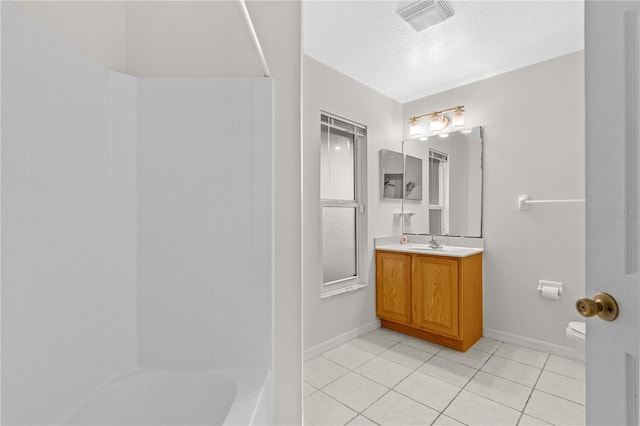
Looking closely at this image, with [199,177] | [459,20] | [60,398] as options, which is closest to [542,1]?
[459,20]

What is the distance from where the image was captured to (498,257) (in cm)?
273

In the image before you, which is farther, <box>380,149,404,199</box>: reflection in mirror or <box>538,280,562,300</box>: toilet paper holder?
<box>380,149,404,199</box>: reflection in mirror

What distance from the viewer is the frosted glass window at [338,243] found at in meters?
2.67

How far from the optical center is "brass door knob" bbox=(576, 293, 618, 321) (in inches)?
27.0

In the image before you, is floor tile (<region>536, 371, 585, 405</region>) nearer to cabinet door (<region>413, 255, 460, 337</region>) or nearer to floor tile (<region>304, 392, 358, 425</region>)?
cabinet door (<region>413, 255, 460, 337</region>)

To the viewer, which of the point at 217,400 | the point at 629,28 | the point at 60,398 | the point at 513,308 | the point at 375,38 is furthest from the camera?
the point at 513,308

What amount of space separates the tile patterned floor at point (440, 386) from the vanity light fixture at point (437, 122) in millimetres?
2128

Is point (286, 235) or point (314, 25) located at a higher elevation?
point (314, 25)

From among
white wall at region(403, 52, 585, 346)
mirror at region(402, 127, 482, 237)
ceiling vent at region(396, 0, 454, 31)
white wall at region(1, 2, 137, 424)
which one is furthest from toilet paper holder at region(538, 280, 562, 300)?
white wall at region(1, 2, 137, 424)

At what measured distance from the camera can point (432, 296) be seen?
2580 mm

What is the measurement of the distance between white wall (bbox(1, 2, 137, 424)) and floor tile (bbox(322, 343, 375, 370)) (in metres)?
1.61

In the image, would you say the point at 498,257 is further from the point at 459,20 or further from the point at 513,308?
the point at 459,20

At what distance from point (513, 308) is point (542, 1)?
7.86ft

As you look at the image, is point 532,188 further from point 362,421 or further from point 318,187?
point 362,421
